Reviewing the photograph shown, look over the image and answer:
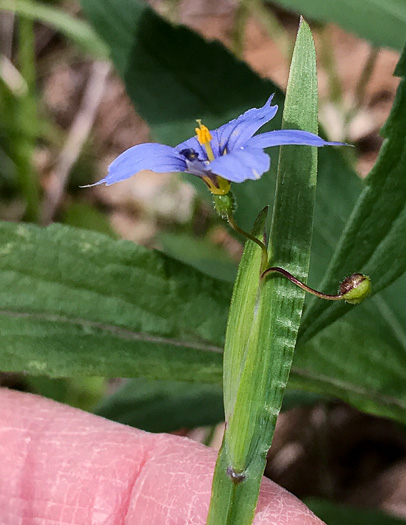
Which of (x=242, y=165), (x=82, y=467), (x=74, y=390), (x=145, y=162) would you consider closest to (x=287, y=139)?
(x=242, y=165)

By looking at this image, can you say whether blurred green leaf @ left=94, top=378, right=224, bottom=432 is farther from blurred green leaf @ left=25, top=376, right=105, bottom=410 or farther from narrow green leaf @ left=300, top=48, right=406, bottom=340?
narrow green leaf @ left=300, top=48, right=406, bottom=340

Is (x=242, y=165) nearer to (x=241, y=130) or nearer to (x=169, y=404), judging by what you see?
(x=241, y=130)

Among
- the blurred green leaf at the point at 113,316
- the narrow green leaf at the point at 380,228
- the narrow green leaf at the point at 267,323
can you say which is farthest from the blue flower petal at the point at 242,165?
the blurred green leaf at the point at 113,316

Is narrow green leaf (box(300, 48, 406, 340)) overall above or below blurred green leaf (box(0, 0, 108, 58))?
below

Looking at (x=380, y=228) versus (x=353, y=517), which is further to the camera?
(x=353, y=517)

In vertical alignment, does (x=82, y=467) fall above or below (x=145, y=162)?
below

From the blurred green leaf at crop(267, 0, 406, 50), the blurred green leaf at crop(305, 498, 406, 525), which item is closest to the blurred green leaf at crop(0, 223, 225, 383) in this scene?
the blurred green leaf at crop(305, 498, 406, 525)

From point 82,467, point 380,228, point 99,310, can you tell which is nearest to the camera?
point 380,228
